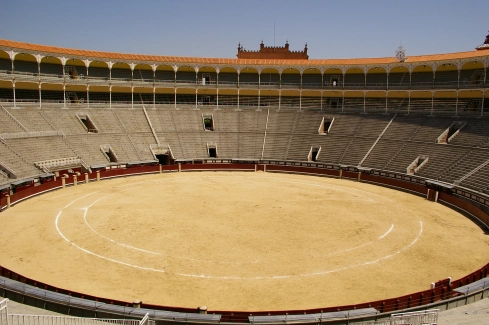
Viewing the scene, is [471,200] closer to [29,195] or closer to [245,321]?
[245,321]

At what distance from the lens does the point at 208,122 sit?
50.9m

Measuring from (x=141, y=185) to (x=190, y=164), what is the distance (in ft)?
28.2

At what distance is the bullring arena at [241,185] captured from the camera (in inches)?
584

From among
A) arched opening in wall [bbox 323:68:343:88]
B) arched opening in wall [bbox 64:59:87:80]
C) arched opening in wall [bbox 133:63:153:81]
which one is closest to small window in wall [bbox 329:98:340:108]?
arched opening in wall [bbox 323:68:343:88]

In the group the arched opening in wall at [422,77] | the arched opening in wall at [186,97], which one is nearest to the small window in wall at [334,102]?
the arched opening in wall at [422,77]

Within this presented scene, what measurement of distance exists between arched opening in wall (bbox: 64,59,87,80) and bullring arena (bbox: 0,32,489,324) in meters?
0.42

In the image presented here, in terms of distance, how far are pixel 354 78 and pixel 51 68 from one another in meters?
36.9

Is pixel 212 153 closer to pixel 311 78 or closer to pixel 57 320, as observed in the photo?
pixel 311 78

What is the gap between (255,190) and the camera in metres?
32.7

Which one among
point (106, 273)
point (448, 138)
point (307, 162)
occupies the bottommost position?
point (106, 273)

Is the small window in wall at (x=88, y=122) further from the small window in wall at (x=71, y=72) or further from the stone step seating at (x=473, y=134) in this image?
the stone step seating at (x=473, y=134)

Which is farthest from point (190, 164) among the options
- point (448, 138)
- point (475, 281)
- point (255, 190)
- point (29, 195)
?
point (475, 281)

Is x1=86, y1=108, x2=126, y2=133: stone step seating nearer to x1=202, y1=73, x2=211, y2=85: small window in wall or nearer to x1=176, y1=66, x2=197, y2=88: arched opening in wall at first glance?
x1=176, y1=66, x2=197, y2=88: arched opening in wall

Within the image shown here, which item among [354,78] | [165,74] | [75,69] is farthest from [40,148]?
[354,78]
